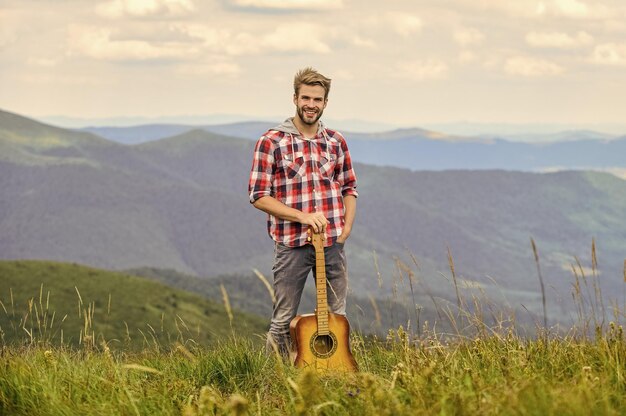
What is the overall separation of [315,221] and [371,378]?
2.50 meters

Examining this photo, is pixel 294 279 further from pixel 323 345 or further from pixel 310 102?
pixel 310 102

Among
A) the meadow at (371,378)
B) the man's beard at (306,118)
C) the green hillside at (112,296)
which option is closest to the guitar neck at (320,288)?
the meadow at (371,378)

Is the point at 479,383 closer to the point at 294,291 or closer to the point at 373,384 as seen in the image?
the point at 373,384

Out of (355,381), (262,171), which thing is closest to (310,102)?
(262,171)

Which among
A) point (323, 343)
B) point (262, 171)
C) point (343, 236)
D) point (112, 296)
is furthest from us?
point (112, 296)

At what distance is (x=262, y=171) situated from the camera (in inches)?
269

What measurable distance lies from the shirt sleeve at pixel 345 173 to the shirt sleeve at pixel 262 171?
638 mm

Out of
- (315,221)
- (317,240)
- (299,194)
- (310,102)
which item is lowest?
(317,240)

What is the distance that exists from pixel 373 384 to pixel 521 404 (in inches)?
28.0

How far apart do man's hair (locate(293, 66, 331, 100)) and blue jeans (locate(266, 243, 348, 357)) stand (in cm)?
123

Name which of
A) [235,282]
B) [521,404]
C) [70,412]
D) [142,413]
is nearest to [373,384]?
[521,404]

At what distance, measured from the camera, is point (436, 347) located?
587 cm

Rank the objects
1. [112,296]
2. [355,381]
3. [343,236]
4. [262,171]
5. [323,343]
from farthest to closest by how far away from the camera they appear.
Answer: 1. [112,296]
2. [343,236]
3. [262,171]
4. [323,343]
5. [355,381]

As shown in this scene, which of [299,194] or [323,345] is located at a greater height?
[299,194]
